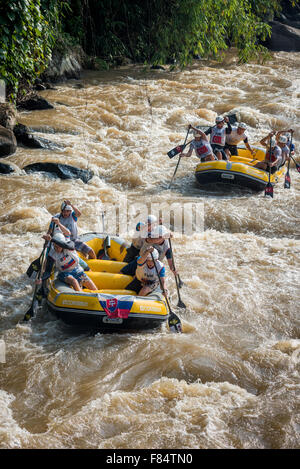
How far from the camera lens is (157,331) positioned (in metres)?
5.89

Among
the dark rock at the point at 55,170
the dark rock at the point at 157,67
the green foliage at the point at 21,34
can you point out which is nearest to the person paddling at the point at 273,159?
the dark rock at the point at 55,170

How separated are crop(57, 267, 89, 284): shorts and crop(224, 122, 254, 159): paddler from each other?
5.85 m

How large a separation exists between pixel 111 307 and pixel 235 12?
13.1 meters

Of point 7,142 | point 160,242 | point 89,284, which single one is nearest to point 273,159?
point 160,242

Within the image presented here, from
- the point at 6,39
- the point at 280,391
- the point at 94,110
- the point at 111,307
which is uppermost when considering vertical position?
the point at 6,39

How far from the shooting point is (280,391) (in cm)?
492

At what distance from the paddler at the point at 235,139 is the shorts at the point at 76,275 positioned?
230 inches

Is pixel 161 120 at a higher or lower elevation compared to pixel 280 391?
higher

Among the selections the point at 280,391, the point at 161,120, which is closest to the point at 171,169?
the point at 161,120

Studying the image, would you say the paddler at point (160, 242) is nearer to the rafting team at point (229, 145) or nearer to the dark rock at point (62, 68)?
the rafting team at point (229, 145)

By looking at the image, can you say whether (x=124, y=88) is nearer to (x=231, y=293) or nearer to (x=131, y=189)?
(x=131, y=189)

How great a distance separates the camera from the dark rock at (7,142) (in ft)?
33.7

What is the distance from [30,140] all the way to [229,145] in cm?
438

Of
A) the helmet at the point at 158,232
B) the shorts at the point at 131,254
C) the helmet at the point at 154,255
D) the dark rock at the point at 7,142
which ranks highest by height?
the dark rock at the point at 7,142
